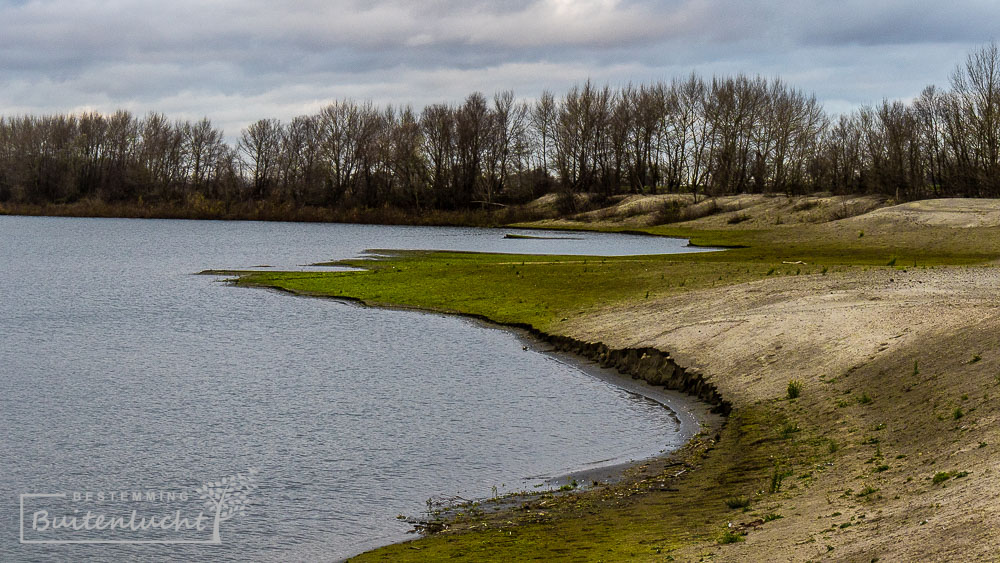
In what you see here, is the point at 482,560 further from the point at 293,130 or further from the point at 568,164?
the point at 293,130

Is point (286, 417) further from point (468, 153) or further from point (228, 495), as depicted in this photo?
point (468, 153)

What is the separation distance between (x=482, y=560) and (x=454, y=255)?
5471 cm

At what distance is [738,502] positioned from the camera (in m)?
13.8

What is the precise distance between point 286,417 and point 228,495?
5170 millimetres

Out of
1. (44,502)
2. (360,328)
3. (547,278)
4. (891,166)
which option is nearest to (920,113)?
(891,166)

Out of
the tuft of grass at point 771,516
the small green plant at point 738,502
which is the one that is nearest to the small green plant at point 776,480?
the small green plant at point 738,502

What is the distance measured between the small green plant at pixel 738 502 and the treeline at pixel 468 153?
113 meters

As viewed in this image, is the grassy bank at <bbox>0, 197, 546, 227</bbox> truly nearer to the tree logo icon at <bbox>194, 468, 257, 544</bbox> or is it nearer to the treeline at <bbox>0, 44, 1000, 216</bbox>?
the treeline at <bbox>0, 44, 1000, 216</bbox>

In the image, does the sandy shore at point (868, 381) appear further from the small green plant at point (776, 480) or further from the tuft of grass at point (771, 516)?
the small green plant at point (776, 480)

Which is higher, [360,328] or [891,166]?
[891,166]

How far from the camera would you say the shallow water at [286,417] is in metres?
14.4

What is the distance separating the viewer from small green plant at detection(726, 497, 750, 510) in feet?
44.8

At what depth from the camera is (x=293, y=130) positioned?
538 ft

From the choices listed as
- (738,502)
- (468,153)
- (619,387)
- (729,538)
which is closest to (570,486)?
(738,502)
